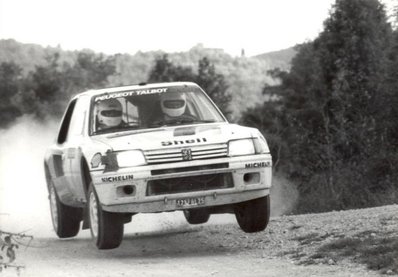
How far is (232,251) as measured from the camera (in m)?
11.4

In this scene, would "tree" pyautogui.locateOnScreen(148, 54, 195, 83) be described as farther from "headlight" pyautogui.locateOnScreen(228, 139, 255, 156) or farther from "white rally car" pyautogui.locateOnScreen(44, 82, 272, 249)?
"headlight" pyautogui.locateOnScreen(228, 139, 255, 156)

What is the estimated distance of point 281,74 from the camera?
292 ft

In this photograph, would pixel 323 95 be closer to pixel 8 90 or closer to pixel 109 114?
pixel 8 90

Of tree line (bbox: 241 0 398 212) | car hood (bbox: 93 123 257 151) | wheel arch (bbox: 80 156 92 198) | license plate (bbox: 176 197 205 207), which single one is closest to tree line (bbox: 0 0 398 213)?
tree line (bbox: 241 0 398 212)

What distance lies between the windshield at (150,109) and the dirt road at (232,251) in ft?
4.63

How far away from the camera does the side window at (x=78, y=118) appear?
12086mm

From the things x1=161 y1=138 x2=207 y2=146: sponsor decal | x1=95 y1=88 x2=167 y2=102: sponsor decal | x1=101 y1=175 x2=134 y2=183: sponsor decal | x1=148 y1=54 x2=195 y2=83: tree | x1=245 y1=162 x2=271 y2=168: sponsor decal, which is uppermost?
x1=95 y1=88 x2=167 y2=102: sponsor decal

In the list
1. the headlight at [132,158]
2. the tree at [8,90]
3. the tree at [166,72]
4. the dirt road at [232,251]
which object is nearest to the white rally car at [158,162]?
the headlight at [132,158]

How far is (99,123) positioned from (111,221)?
1329mm

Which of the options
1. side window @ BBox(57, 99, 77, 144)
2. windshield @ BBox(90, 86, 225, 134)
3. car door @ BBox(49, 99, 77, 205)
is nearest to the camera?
windshield @ BBox(90, 86, 225, 134)

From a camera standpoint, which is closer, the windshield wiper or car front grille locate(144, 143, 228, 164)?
car front grille locate(144, 143, 228, 164)

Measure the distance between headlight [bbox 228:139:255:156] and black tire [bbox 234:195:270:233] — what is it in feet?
2.50

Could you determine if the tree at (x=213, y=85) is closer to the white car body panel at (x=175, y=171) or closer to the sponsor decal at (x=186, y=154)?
the white car body panel at (x=175, y=171)

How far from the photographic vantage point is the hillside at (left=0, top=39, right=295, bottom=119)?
12175 centimetres
